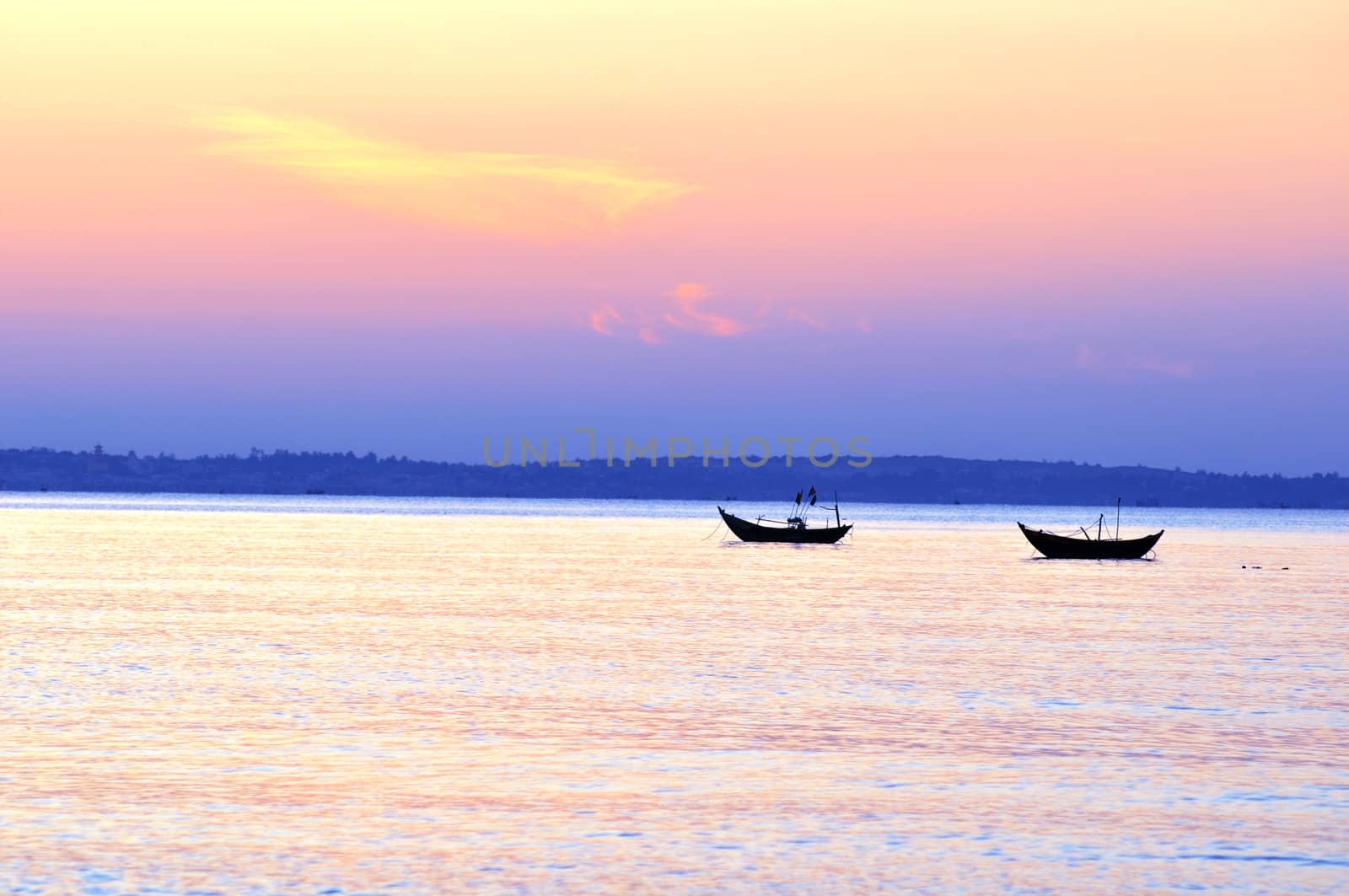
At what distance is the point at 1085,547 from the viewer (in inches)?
4589

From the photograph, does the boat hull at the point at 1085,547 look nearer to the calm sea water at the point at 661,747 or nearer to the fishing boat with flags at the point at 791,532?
the fishing boat with flags at the point at 791,532

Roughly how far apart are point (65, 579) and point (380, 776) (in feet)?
179

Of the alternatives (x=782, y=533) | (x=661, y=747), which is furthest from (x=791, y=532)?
(x=661, y=747)

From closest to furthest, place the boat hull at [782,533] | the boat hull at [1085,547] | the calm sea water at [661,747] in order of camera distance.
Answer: the calm sea water at [661,747] < the boat hull at [1085,547] < the boat hull at [782,533]

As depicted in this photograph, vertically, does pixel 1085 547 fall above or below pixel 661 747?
above

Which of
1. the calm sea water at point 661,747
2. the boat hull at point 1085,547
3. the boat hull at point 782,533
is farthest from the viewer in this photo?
the boat hull at point 782,533

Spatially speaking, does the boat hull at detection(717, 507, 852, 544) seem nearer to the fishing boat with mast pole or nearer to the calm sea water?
the fishing boat with mast pole

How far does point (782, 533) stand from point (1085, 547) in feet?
82.1

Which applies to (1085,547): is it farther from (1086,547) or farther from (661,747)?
(661,747)

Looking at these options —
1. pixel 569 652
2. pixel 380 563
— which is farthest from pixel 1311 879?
pixel 380 563

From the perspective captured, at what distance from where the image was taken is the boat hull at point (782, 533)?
4941 inches

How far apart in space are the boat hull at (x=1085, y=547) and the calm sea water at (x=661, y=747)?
52.3 metres

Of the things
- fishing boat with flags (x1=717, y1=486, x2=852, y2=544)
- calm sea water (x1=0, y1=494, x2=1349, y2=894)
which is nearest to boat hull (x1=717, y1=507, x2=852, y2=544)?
fishing boat with flags (x1=717, y1=486, x2=852, y2=544)

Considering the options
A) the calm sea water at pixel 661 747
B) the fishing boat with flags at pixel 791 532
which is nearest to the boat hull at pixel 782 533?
the fishing boat with flags at pixel 791 532
